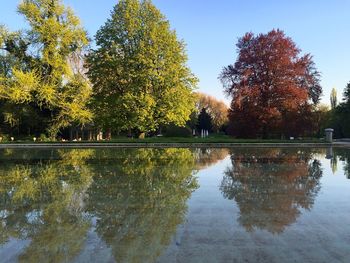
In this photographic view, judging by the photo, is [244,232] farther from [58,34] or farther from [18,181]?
[58,34]

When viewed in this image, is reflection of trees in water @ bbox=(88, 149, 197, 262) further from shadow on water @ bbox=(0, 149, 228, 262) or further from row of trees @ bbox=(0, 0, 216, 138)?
row of trees @ bbox=(0, 0, 216, 138)

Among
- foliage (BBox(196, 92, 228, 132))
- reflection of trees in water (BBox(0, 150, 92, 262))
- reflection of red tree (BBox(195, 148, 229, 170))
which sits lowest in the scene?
reflection of trees in water (BBox(0, 150, 92, 262))

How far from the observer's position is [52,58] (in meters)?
33.8

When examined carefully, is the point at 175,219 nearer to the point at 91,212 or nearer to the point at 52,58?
the point at 91,212

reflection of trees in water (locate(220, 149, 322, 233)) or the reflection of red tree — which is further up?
the reflection of red tree

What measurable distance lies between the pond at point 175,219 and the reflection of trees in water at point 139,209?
0.01 meters

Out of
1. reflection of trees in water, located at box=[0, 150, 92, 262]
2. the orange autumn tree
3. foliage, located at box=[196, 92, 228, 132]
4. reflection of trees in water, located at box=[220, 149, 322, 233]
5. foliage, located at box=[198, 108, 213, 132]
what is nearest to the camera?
reflection of trees in water, located at box=[0, 150, 92, 262]

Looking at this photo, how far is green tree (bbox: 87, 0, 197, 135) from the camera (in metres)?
31.2

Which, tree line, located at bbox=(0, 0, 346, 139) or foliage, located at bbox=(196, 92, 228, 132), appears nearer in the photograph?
tree line, located at bbox=(0, 0, 346, 139)

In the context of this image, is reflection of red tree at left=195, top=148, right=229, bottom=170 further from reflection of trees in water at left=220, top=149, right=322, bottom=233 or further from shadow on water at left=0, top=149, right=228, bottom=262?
shadow on water at left=0, top=149, right=228, bottom=262

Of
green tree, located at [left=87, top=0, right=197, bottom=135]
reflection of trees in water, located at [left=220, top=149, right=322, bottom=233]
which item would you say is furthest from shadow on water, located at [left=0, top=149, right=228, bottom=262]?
green tree, located at [left=87, top=0, right=197, bottom=135]

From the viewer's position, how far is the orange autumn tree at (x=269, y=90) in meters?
32.9

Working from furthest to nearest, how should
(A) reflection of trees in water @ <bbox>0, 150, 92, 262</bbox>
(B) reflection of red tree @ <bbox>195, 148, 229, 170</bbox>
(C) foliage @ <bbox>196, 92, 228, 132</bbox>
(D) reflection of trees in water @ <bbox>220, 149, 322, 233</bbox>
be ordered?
1. (C) foliage @ <bbox>196, 92, 228, 132</bbox>
2. (B) reflection of red tree @ <bbox>195, 148, 229, 170</bbox>
3. (D) reflection of trees in water @ <bbox>220, 149, 322, 233</bbox>
4. (A) reflection of trees in water @ <bbox>0, 150, 92, 262</bbox>

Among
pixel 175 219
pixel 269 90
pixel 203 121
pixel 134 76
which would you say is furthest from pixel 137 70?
pixel 203 121
